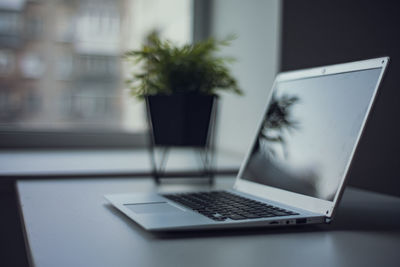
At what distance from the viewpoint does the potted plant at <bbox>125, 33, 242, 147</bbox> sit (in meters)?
1.17

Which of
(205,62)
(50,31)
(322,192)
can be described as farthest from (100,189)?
(50,31)

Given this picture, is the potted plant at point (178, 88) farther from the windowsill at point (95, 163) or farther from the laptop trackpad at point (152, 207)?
the laptop trackpad at point (152, 207)

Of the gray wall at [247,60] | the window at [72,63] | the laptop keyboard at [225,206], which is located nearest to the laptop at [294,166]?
the laptop keyboard at [225,206]

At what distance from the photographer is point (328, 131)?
82cm

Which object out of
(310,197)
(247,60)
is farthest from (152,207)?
(247,60)

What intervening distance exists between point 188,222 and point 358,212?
0.35 metres

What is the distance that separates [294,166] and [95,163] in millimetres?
732

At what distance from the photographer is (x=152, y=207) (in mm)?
788

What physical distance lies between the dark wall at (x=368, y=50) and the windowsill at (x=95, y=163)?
390 mm

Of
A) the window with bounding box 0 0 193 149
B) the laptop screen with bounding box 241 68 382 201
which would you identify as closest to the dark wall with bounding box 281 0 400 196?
the laptop screen with bounding box 241 68 382 201

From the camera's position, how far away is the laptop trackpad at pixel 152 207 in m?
0.76

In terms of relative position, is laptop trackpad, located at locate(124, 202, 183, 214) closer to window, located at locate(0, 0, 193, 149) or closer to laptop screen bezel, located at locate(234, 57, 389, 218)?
laptop screen bezel, located at locate(234, 57, 389, 218)

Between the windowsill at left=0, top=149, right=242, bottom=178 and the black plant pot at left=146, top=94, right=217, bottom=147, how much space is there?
0.39 ft

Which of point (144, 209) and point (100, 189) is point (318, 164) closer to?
point (144, 209)
